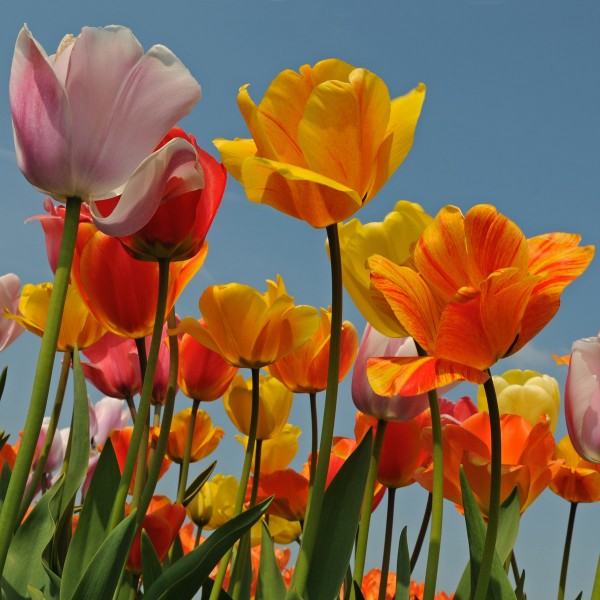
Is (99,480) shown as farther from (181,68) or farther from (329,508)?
(181,68)

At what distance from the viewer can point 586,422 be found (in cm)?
122

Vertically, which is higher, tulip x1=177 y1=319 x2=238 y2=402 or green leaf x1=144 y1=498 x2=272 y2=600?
tulip x1=177 y1=319 x2=238 y2=402

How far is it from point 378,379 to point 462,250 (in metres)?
0.16

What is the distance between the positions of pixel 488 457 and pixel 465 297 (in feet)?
1.37

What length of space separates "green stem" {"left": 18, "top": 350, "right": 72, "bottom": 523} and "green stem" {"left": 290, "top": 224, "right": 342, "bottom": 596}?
26.7 inches

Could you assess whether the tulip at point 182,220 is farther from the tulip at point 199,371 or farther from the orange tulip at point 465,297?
the tulip at point 199,371

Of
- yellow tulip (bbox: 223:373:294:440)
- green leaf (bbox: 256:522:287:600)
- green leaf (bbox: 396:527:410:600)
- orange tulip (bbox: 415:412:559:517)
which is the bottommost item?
green leaf (bbox: 256:522:287:600)

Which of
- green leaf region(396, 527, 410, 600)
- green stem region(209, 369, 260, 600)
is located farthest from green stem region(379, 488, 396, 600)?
green stem region(209, 369, 260, 600)

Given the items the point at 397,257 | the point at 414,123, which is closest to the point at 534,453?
the point at 397,257

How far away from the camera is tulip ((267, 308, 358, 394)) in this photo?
1478 mm

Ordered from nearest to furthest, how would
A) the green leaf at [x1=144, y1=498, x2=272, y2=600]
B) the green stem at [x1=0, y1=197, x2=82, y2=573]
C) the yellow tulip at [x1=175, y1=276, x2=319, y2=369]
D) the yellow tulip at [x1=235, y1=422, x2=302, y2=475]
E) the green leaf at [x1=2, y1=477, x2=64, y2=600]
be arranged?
1. the green stem at [x1=0, y1=197, x2=82, y2=573]
2. the green leaf at [x1=144, y1=498, x2=272, y2=600]
3. the green leaf at [x1=2, y1=477, x2=64, y2=600]
4. the yellow tulip at [x1=175, y1=276, x2=319, y2=369]
5. the yellow tulip at [x1=235, y1=422, x2=302, y2=475]

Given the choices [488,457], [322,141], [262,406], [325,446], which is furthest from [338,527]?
[262,406]

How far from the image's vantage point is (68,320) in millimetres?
1521

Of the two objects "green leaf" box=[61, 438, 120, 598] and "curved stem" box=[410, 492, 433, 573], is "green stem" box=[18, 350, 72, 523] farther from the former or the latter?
"curved stem" box=[410, 492, 433, 573]
